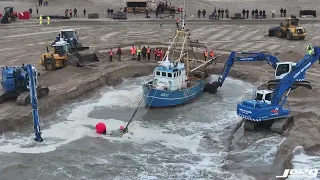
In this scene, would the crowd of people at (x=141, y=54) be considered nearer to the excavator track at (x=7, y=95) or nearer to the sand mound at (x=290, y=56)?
the sand mound at (x=290, y=56)

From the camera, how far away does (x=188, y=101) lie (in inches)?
1455

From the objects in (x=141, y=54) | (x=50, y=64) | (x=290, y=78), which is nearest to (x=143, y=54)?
(x=141, y=54)

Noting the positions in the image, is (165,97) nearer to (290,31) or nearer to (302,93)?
(302,93)

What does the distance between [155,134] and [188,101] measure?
6.55 metres

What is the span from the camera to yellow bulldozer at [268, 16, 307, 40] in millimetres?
56625

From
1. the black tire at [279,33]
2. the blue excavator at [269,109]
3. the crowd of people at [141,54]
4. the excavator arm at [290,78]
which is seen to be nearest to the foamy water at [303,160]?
the blue excavator at [269,109]

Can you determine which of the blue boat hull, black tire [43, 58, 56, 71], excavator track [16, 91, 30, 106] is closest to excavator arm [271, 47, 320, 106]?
the blue boat hull

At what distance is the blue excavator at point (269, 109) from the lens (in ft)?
96.0

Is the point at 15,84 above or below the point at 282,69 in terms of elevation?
→ below

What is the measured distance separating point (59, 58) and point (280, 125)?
21389 mm

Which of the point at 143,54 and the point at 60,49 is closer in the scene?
the point at 60,49

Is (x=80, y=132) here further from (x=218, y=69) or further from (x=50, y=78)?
(x=218, y=69)

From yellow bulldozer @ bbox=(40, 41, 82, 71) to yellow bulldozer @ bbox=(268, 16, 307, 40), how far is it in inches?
983

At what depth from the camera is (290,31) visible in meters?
56.8
